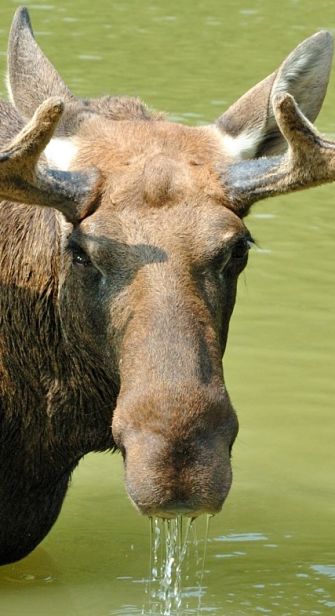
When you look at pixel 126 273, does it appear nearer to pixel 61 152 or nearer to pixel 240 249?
pixel 240 249

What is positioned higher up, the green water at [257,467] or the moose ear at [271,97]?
the moose ear at [271,97]

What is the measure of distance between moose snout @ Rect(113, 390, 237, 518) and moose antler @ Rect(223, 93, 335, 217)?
4.30ft

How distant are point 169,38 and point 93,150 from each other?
56.1ft

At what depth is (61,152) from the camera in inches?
329

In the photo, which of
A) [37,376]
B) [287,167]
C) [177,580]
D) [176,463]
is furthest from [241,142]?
[177,580]

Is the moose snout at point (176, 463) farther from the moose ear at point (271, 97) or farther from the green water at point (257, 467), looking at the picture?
the green water at point (257, 467)

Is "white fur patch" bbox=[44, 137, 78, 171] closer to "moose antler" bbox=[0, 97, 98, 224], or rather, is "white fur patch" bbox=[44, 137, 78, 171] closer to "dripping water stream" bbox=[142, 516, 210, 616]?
"moose antler" bbox=[0, 97, 98, 224]

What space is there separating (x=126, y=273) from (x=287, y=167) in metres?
0.95

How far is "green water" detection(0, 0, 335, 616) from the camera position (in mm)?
9555

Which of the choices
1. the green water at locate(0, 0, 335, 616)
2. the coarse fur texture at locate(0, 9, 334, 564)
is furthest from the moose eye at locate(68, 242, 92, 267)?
→ the green water at locate(0, 0, 335, 616)

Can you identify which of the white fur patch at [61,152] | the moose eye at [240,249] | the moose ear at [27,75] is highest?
the moose ear at [27,75]

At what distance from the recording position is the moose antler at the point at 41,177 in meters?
7.36

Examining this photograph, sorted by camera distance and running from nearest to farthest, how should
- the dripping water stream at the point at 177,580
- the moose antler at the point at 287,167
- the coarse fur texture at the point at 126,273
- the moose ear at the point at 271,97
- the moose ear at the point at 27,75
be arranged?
the coarse fur texture at the point at 126,273, the moose antler at the point at 287,167, the moose ear at the point at 271,97, the moose ear at the point at 27,75, the dripping water stream at the point at 177,580

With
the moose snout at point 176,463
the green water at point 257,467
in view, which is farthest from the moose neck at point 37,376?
the moose snout at point 176,463
